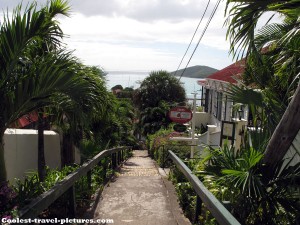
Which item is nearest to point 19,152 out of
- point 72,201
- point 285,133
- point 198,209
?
point 72,201

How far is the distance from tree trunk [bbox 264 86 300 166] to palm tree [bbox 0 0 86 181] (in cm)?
224

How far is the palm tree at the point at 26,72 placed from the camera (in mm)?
4031

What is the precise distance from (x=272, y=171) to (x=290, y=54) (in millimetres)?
1788

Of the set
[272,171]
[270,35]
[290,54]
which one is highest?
[270,35]

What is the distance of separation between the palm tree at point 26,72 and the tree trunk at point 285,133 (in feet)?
7.34

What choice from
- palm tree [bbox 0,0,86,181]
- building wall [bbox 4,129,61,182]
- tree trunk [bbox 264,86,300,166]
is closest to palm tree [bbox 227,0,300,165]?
tree trunk [bbox 264,86,300,166]

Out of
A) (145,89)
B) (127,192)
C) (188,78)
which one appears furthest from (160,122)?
(127,192)

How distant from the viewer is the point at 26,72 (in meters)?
4.27

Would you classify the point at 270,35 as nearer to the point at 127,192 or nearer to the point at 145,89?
the point at 127,192

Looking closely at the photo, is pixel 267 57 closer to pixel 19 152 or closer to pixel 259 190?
pixel 259 190

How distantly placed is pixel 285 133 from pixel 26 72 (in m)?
2.91

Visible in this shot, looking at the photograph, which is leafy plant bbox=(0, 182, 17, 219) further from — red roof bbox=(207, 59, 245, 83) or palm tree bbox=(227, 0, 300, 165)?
red roof bbox=(207, 59, 245, 83)

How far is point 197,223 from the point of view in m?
4.95

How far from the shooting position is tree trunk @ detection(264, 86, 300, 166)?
410 cm
